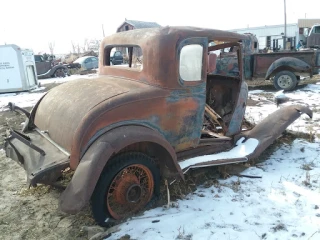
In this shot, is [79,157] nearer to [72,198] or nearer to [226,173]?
[72,198]

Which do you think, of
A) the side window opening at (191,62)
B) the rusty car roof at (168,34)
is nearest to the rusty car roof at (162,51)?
the rusty car roof at (168,34)

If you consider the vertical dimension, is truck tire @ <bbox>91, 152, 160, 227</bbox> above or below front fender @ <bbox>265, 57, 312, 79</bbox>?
below

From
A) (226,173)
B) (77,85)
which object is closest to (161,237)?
(226,173)

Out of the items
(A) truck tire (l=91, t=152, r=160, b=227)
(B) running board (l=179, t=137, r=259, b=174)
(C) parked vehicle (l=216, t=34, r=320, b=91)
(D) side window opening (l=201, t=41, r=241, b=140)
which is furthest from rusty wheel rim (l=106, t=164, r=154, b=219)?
(C) parked vehicle (l=216, t=34, r=320, b=91)

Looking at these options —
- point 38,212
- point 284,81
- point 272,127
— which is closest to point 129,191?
point 38,212

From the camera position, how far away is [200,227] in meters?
2.92

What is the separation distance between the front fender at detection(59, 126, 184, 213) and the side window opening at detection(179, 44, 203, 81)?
3.03 ft

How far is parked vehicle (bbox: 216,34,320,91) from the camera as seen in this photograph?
32.9 feet

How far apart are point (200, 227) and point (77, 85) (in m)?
2.22

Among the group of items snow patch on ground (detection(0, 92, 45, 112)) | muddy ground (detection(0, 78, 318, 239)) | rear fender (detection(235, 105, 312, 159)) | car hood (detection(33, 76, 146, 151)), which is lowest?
muddy ground (detection(0, 78, 318, 239))

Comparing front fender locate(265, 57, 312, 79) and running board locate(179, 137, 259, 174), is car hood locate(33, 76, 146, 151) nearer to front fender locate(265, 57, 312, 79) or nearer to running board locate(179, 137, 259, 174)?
running board locate(179, 137, 259, 174)

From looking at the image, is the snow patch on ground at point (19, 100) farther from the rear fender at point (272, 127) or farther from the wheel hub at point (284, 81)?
the wheel hub at point (284, 81)

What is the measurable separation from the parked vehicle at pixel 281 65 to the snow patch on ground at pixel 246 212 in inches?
265

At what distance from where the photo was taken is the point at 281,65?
10133 millimetres
